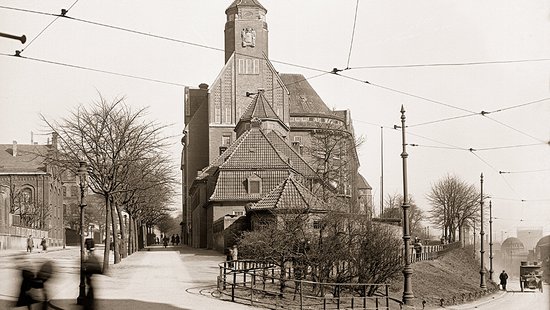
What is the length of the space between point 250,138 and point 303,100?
40214 mm

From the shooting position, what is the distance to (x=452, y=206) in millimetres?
67625

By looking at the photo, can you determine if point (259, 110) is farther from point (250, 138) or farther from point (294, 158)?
point (250, 138)

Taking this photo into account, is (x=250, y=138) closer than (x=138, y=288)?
No

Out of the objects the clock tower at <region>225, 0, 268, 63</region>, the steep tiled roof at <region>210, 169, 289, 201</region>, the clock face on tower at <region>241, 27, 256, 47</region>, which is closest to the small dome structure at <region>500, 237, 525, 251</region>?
the steep tiled roof at <region>210, 169, 289, 201</region>

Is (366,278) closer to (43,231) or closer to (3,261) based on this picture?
(3,261)

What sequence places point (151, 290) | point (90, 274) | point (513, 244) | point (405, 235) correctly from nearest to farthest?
point (90, 274) < point (151, 290) < point (405, 235) < point (513, 244)

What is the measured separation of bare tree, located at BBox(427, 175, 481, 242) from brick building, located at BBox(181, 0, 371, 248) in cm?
870

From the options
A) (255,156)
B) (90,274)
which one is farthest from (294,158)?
(90,274)

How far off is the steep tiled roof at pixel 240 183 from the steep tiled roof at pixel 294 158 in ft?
11.9

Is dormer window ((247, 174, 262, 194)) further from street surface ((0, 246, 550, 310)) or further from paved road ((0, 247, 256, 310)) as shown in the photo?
paved road ((0, 247, 256, 310))

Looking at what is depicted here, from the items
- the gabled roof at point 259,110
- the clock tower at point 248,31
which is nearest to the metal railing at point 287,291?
the gabled roof at point 259,110

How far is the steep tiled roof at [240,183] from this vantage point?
165 feet

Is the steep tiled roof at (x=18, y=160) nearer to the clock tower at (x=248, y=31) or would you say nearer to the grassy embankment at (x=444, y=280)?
the clock tower at (x=248, y=31)

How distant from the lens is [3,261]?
110 feet
